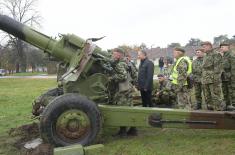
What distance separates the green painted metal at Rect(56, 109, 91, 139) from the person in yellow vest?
7.77ft

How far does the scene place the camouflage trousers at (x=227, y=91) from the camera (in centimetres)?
972

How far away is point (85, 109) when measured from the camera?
735 centimetres

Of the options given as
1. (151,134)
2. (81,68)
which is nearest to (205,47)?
(151,134)

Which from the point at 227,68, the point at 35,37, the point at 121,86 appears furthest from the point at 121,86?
the point at 227,68

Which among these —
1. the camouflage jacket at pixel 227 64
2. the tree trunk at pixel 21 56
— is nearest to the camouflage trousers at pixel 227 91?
the camouflage jacket at pixel 227 64

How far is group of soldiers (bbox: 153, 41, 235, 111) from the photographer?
888cm

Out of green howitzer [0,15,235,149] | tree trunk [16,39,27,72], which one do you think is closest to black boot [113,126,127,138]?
green howitzer [0,15,235,149]

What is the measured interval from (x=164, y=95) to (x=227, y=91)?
1.41 m

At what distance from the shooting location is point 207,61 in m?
9.34

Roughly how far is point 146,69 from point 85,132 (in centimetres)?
265

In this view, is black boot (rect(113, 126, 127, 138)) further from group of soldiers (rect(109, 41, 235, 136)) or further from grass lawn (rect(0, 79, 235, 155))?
grass lawn (rect(0, 79, 235, 155))

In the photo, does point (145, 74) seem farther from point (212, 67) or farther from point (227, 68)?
point (227, 68)

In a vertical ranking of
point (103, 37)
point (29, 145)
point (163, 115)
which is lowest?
point (29, 145)

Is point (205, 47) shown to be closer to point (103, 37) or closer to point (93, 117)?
point (103, 37)
